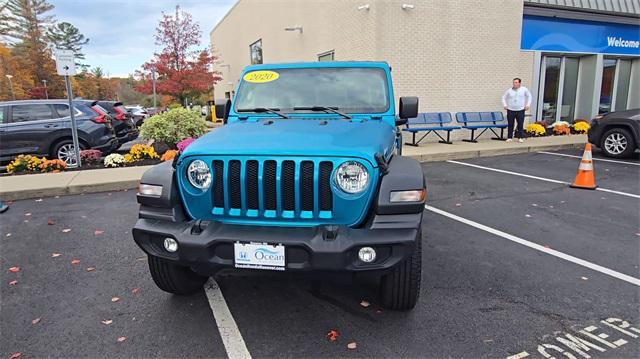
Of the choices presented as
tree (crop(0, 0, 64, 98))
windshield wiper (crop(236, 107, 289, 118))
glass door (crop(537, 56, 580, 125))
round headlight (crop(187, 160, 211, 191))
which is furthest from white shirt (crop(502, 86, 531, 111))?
tree (crop(0, 0, 64, 98))

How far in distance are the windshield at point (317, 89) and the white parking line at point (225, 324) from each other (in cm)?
184

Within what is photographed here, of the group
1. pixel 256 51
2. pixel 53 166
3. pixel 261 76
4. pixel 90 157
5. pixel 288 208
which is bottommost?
pixel 53 166

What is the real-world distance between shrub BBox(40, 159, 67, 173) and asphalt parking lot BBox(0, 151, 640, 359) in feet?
12.9

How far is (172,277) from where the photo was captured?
3162 mm

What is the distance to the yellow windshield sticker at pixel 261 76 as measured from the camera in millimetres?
4277

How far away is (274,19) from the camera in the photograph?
21.4 meters

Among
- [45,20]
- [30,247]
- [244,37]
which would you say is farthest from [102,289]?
[45,20]

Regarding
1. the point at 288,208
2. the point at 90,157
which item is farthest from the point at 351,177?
the point at 90,157

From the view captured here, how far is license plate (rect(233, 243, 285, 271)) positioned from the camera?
2521 mm

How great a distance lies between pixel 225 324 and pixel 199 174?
112 cm

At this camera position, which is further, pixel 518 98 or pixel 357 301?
pixel 518 98

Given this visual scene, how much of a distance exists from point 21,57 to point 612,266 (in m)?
62.9

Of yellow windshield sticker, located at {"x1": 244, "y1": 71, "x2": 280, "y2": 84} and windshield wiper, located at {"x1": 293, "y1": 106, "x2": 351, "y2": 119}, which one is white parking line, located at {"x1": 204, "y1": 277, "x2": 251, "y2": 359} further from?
yellow windshield sticker, located at {"x1": 244, "y1": 71, "x2": 280, "y2": 84}

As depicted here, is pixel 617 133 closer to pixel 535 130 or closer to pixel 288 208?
pixel 535 130
